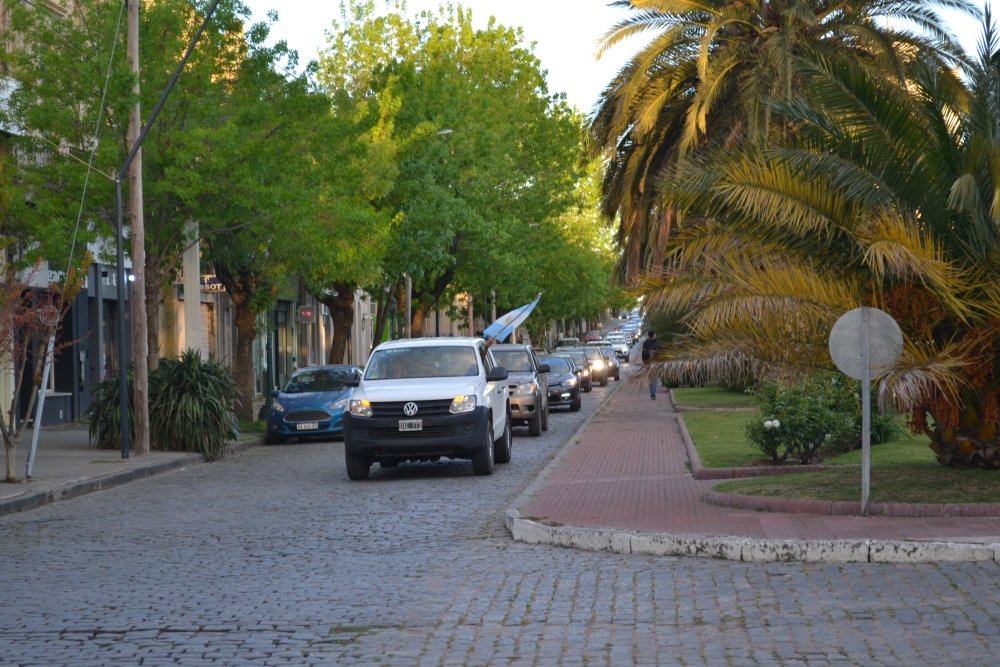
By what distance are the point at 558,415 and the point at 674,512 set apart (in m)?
22.0

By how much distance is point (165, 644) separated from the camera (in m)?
7.43

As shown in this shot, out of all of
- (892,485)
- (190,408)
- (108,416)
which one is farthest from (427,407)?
(108,416)

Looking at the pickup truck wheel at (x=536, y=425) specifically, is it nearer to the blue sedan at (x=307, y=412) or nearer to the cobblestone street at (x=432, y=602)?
the blue sedan at (x=307, y=412)

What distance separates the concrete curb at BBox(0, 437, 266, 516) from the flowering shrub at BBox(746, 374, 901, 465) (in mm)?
8345

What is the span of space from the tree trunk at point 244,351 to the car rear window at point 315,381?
1.75 meters

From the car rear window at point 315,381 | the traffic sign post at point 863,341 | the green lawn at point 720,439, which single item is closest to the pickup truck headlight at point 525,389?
the green lawn at point 720,439

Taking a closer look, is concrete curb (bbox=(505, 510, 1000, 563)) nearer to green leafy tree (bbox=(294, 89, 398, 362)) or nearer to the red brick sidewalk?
the red brick sidewalk

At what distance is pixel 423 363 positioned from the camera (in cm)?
1902

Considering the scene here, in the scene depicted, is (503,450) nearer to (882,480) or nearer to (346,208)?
(882,480)

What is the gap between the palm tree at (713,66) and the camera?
22.8m

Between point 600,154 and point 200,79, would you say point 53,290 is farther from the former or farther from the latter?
point 600,154

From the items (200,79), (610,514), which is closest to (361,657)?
(610,514)

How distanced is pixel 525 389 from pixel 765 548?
54.4 ft

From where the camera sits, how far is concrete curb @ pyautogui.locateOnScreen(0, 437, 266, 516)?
15.0m
